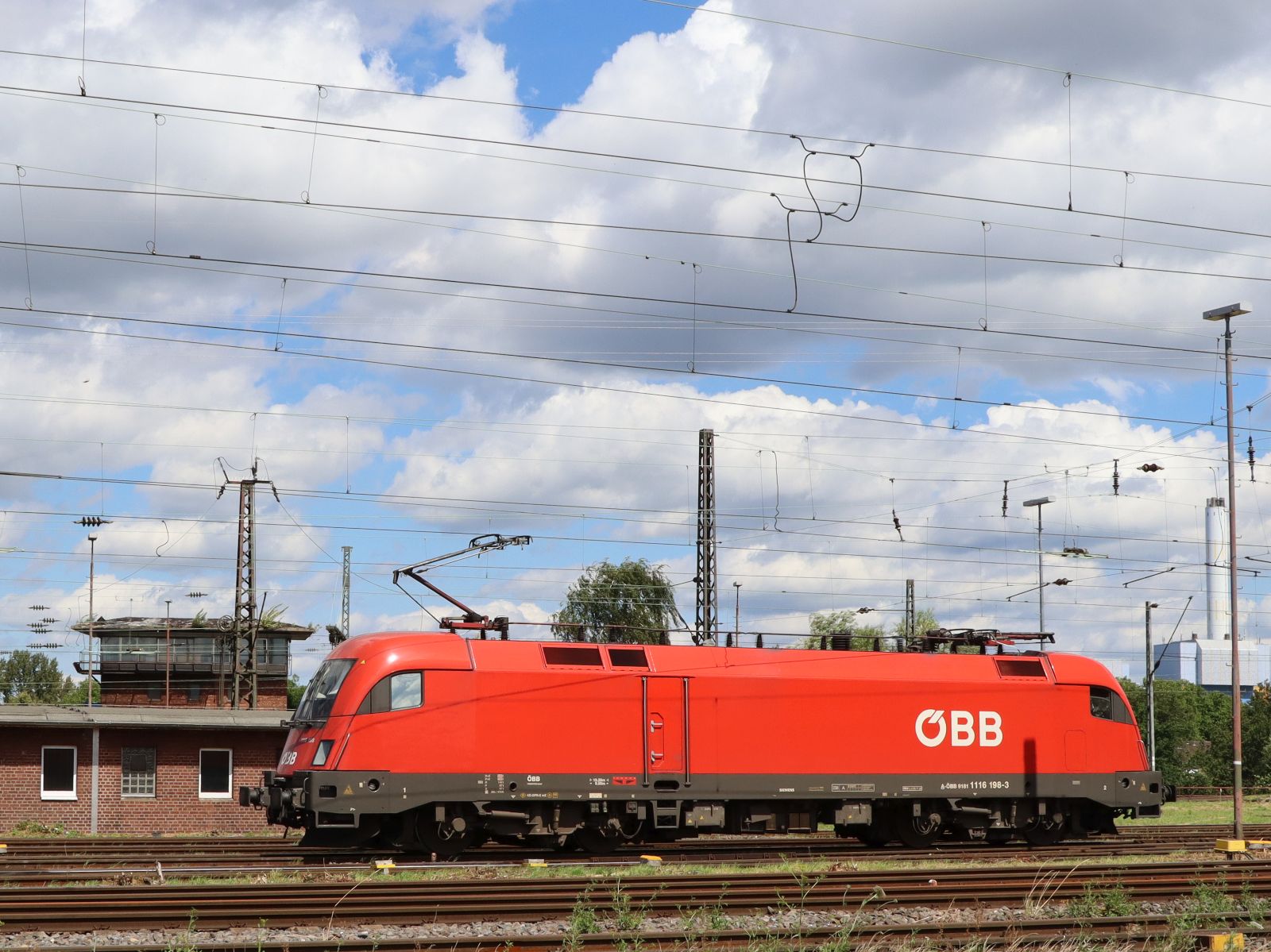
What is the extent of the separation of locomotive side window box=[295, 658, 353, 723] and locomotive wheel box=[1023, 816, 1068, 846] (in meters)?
13.1

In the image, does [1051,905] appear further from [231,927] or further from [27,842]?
[27,842]

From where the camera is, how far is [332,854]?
2217cm

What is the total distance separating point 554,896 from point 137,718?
19.2m

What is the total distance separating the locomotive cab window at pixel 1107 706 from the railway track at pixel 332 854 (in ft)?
7.75

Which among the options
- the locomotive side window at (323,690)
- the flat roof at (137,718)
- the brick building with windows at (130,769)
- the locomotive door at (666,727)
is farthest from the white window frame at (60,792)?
the locomotive door at (666,727)

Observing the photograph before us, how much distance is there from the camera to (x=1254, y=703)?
94688mm

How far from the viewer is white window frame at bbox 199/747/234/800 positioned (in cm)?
3231

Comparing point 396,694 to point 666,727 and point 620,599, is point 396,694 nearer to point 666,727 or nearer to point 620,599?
point 666,727

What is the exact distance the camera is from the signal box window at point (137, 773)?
31.8 m

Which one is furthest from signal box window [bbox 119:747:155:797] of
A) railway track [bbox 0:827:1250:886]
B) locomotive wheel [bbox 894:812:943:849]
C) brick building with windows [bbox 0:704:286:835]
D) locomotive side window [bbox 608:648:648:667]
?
locomotive wheel [bbox 894:812:943:849]

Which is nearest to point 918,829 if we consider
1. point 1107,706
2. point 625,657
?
point 1107,706

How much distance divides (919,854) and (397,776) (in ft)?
29.2

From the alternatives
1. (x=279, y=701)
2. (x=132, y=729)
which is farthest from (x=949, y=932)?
(x=279, y=701)

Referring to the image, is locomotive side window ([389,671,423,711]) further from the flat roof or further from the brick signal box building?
the brick signal box building
